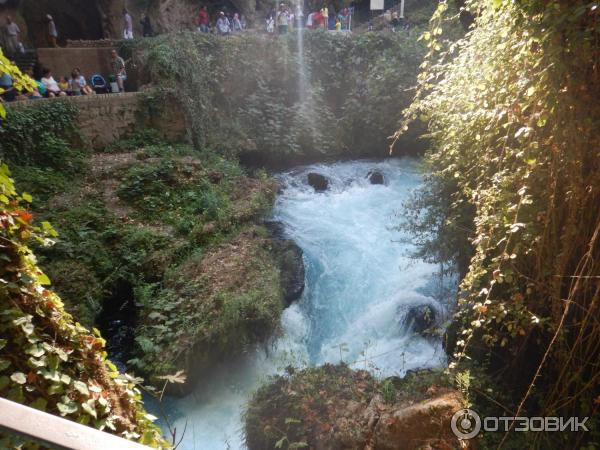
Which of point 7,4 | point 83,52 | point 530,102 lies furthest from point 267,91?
point 530,102

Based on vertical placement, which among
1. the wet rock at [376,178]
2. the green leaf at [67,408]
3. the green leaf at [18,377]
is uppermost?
the green leaf at [18,377]

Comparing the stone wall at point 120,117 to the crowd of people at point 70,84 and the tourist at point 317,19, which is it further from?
the tourist at point 317,19

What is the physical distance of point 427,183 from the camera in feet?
22.7

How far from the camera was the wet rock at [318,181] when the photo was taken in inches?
523

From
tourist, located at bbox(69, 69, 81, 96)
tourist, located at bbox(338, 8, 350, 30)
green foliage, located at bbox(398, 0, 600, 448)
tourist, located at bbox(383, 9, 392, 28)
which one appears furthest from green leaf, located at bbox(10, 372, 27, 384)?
tourist, located at bbox(338, 8, 350, 30)

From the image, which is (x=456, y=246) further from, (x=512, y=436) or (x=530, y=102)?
(x=530, y=102)

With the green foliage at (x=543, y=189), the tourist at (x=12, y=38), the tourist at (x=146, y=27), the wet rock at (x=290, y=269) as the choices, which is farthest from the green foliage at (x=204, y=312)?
the tourist at (x=146, y=27)

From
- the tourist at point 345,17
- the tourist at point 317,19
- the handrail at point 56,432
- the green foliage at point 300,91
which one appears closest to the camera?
the handrail at point 56,432

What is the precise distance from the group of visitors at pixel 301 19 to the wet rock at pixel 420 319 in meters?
14.0

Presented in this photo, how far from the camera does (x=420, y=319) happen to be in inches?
291

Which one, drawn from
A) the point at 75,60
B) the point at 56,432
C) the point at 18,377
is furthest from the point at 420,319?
the point at 75,60

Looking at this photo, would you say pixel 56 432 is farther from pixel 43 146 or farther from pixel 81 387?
pixel 43 146

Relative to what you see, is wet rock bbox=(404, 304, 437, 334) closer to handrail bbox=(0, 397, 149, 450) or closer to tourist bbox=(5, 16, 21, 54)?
handrail bbox=(0, 397, 149, 450)

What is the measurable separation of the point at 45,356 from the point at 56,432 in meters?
1.54
